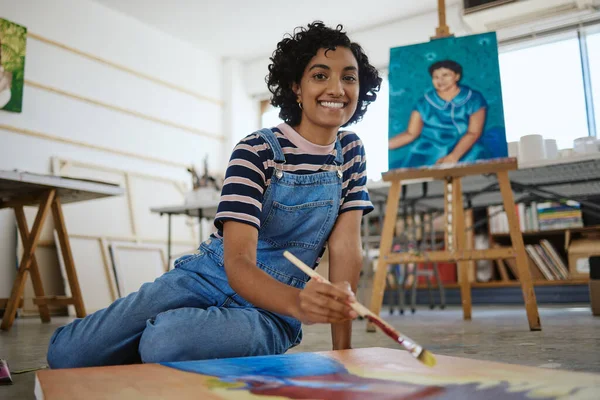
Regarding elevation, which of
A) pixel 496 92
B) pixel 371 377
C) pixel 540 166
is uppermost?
pixel 496 92

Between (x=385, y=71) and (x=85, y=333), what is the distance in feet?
18.7

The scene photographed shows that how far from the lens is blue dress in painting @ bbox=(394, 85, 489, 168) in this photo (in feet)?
Answer: 8.68

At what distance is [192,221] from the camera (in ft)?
20.3

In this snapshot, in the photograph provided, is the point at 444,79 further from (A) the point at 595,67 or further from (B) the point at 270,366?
(A) the point at 595,67

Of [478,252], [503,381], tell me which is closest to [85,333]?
[503,381]

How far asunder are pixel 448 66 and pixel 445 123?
0.94 feet

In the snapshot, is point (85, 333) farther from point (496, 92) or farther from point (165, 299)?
point (496, 92)

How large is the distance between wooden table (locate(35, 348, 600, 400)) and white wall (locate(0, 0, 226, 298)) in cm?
423

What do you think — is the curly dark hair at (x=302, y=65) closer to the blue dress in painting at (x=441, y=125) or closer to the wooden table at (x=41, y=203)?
the blue dress in painting at (x=441, y=125)

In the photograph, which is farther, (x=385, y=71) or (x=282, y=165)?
(x=385, y=71)

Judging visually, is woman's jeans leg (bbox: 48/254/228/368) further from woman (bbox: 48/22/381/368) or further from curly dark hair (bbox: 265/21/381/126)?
curly dark hair (bbox: 265/21/381/126)

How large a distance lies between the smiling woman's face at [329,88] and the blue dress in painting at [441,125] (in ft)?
4.73

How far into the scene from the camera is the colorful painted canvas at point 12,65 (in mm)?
4648

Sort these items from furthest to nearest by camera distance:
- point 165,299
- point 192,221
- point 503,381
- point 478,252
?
point 192,221 < point 478,252 < point 165,299 < point 503,381
